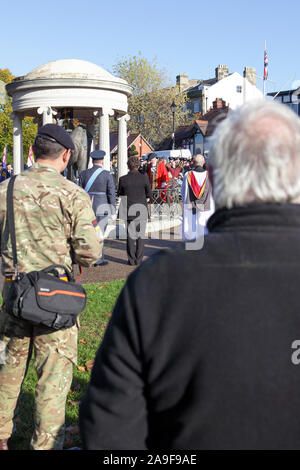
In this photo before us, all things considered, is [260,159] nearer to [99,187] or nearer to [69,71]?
[99,187]

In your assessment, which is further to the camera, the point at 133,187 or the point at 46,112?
the point at 46,112

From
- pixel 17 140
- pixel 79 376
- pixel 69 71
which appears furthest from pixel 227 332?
pixel 17 140

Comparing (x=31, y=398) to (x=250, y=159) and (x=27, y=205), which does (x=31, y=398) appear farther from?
(x=250, y=159)

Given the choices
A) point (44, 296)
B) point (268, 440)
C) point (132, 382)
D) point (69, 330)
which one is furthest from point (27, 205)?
point (268, 440)

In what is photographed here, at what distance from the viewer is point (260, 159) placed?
155 cm

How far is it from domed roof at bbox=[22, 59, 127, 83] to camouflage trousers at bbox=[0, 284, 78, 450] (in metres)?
12.8

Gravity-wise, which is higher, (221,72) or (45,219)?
(221,72)

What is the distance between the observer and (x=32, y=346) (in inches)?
133

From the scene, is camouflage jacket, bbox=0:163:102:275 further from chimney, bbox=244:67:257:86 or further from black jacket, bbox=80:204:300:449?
chimney, bbox=244:67:257:86

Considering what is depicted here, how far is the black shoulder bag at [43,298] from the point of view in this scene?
10.1ft

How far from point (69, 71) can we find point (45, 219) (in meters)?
13.1

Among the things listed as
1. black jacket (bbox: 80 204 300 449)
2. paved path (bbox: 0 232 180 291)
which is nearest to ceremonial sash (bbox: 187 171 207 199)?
paved path (bbox: 0 232 180 291)

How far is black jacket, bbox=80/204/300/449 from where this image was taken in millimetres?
1508

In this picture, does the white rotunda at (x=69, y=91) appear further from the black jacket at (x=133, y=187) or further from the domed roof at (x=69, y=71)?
the black jacket at (x=133, y=187)
